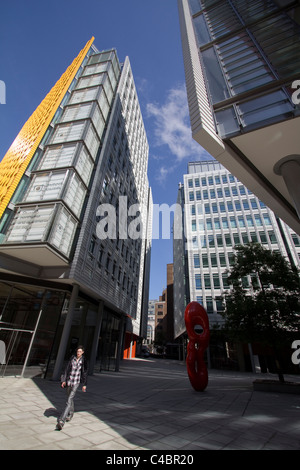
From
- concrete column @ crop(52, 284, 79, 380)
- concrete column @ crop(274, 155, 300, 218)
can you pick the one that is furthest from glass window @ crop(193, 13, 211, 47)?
concrete column @ crop(52, 284, 79, 380)

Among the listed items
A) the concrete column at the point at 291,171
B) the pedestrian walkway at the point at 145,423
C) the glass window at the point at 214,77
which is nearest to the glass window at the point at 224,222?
the glass window at the point at 214,77

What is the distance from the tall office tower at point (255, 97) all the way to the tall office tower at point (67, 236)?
364 inches

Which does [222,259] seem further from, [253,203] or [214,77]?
[214,77]

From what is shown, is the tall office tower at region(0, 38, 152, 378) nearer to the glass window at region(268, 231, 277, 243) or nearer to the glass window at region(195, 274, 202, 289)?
the glass window at region(195, 274, 202, 289)

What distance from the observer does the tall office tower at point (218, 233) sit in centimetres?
3556

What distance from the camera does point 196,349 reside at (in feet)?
37.5

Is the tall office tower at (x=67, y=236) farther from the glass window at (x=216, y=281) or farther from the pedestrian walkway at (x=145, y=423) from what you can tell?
the glass window at (x=216, y=281)

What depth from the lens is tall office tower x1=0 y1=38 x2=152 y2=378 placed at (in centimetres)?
1260

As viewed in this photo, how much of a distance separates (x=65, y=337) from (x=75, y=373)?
8903 millimetres

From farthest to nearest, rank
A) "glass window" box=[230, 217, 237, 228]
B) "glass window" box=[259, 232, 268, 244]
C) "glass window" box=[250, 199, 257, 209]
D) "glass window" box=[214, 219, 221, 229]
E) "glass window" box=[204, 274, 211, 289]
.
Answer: "glass window" box=[250, 199, 257, 209]
"glass window" box=[214, 219, 221, 229]
"glass window" box=[230, 217, 237, 228]
"glass window" box=[259, 232, 268, 244]
"glass window" box=[204, 274, 211, 289]

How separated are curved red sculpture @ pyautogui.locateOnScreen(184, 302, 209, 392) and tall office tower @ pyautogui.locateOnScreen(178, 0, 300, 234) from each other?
7.03m
